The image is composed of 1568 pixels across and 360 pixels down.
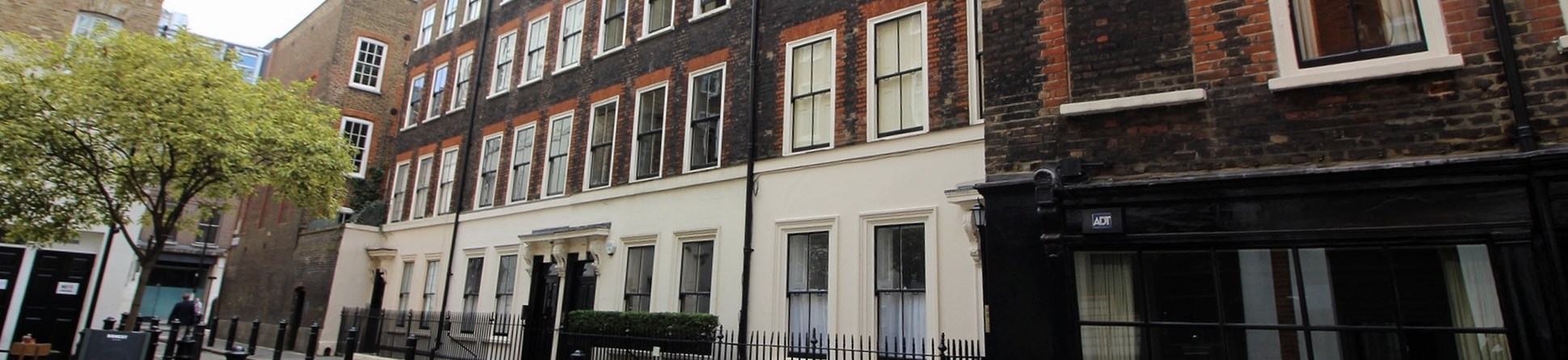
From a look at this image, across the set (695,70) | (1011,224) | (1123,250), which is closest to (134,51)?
(695,70)

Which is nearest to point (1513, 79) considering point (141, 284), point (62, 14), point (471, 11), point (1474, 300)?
point (1474, 300)

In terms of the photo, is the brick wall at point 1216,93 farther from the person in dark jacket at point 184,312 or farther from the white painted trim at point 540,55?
the person in dark jacket at point 184,312

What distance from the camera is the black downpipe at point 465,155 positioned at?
17641 mm

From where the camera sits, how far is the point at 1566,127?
5125 millimetres

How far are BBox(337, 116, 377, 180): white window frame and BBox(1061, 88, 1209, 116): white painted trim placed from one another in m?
21.4

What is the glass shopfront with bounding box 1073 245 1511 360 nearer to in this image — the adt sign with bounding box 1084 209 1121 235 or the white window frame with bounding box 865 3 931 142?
the adt sign with bounding box 1084 209 1121 235

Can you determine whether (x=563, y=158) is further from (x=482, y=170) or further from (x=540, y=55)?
(x=482, y=170)

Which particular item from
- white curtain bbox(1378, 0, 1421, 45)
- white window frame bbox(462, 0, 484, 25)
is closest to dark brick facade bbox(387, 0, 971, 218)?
white window frame bbox(462, 0, 484, 25)

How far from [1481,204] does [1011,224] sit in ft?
10.3

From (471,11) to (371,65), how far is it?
6608mm

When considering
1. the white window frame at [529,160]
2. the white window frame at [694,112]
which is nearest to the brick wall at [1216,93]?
the white window frame at [694,112]

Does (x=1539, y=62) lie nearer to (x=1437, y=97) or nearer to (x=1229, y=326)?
(x=1437, y=97)

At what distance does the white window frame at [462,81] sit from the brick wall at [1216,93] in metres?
15.6

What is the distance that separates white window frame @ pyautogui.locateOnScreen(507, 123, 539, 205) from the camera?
1644cm
